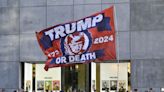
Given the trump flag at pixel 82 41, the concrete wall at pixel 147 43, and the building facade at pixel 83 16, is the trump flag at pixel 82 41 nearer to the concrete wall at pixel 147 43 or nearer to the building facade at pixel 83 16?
the building facade at pixel 83 16

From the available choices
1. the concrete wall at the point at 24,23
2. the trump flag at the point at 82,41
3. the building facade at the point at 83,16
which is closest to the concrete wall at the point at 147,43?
the building facade at the point at 83,16

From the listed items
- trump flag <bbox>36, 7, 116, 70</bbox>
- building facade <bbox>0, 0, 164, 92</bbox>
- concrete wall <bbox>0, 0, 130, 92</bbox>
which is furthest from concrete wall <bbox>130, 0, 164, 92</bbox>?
trump flag <bbox>36, 7, 116, 70</bbox>

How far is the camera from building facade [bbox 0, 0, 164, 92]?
4266cm

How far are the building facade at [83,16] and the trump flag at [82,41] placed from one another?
1620 cm

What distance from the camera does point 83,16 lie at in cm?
4422

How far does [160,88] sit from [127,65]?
4.54 m

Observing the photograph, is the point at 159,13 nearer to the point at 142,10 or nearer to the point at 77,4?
the point at 142,10

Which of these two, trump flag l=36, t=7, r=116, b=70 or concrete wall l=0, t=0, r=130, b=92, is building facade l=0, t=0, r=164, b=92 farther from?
trump flag l=36, t=7, r=116, b=70

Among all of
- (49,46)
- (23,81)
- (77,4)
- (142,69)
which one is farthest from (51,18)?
(49,46)

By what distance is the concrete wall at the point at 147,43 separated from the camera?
4238 centimetres

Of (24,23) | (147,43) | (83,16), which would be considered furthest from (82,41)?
(24,23)

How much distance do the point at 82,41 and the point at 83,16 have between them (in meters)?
19.7

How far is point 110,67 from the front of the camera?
46344 millimetres

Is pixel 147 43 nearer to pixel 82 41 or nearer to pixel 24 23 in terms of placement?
pixel 24 23
